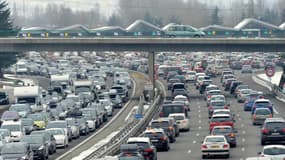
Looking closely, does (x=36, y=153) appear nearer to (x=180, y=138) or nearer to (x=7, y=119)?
(x=180, y=138)

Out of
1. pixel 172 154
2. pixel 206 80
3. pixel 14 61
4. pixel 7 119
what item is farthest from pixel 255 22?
pixel 172 154

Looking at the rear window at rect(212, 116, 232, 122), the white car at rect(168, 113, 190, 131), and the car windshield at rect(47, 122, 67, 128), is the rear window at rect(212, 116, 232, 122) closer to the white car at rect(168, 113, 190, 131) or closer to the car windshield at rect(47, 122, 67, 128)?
the white car at rect(168, 113, 190, 131)

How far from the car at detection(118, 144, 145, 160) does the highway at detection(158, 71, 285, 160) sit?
5.68 meters

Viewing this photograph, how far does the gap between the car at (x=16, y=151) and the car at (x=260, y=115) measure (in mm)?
20592

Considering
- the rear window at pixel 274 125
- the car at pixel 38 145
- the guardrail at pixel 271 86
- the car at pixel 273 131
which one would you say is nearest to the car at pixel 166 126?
the car at pixel 273 131

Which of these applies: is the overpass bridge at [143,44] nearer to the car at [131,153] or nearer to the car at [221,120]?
the car at [221,120]

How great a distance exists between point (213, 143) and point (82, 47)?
53.3 metres

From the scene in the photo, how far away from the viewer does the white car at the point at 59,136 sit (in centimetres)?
5817

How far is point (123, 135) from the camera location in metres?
58.5

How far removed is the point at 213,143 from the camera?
1917 inches

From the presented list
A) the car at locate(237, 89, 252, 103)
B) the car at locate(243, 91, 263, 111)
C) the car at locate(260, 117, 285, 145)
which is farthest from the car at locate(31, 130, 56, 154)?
the car at locate(237, 89, 252, 103)

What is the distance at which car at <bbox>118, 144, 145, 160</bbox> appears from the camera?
42066 millimetres

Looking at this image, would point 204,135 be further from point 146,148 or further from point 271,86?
point 271,86

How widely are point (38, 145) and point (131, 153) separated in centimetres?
862
